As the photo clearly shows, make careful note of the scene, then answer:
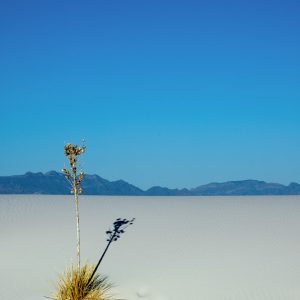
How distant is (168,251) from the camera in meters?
11.7

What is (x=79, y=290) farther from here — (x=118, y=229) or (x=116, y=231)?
(x=118, y=229)

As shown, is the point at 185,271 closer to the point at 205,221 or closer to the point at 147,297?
the point at 147,297

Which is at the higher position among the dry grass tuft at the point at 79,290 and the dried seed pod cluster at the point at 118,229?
the dried seed pod cluster at the point at 118,229

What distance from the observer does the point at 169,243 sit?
12.5m

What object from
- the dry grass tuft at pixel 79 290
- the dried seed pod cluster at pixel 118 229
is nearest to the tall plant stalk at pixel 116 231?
the dried seed pod cluster at pixel 118 229

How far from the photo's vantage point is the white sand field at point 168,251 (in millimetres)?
9086

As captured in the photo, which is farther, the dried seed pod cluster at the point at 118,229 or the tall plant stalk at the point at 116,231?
the dried seed pod cluster at the point at 118,229

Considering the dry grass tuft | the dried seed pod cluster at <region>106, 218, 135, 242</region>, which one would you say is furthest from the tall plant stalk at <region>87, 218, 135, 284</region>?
the dry grass tuft

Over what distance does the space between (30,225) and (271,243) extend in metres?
7.38

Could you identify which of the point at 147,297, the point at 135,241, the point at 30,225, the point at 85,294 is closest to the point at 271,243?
the point at 135,241

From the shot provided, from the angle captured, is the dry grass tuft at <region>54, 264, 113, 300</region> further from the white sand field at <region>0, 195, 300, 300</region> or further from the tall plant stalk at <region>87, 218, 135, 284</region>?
the tall plant stalk at <region>87, 218, 135, 284</region>

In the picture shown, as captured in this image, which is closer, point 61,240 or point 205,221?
point 61,240

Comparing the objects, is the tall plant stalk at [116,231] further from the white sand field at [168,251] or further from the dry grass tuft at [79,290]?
the dry grass tuft at [79,290]

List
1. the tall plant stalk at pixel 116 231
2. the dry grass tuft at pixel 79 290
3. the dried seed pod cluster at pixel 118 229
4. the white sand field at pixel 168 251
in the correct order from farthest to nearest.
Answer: the dried seed pod cluster at pixel 118 229 → the tall plant stalk at pixel 116 231 → the white sand field at pixel 168 251 → the dry grass tuft at pixel 79 290
